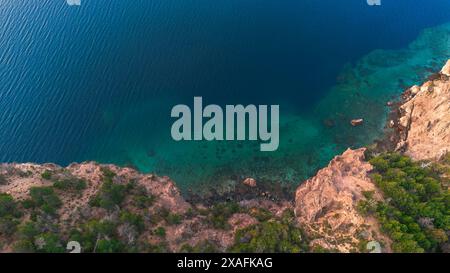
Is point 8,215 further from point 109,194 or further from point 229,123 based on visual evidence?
point 229,123

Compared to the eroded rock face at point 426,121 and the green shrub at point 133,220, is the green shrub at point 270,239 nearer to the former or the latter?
the green shrub at point 133,220

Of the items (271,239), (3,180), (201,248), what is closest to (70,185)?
(3,180)

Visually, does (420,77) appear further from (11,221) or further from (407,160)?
(11,221)

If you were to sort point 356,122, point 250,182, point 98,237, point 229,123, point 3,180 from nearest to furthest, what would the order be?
1. point 98,237
2. point 3,180
3. point 250,182
4. point 229,123
5. point 356,122

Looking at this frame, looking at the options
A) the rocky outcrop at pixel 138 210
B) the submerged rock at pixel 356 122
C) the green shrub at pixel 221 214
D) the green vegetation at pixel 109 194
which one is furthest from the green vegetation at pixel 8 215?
the submerged rock at pixel 356 122

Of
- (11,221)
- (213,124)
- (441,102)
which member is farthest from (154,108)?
(441,102)

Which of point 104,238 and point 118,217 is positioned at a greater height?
point 118,217
